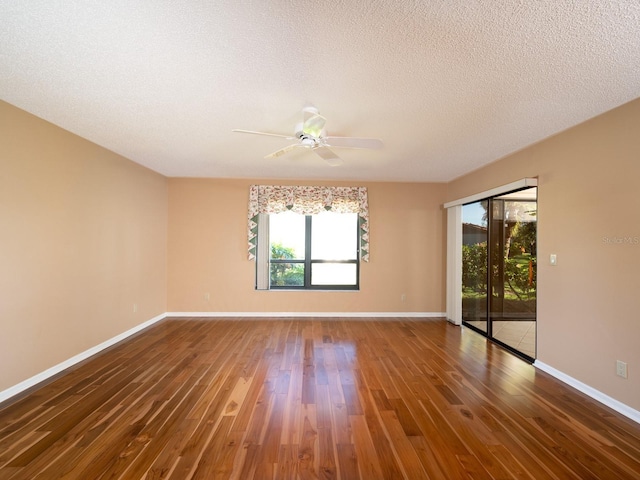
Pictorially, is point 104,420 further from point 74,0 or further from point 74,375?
point 74,0

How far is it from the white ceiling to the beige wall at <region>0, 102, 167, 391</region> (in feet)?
1.12

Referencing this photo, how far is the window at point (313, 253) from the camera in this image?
16.6ft

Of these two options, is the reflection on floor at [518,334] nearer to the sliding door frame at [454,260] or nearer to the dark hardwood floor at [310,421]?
the dark hardwood floor at [310,421]

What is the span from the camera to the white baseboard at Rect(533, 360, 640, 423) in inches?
83.0

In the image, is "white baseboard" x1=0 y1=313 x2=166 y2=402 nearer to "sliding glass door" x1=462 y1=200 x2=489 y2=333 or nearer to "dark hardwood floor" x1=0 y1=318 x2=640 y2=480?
"dark hardwood floor" x1=0 y1=318 x2=640 y2=480

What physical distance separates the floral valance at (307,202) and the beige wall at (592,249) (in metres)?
2.49

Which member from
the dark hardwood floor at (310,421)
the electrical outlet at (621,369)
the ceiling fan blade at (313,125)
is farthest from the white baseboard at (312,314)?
the ceiling fan blade at (313,125)

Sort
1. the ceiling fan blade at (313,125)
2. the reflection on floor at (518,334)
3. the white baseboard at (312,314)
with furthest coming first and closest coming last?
the white baseboard at (312,314) < the reflection on floor at (518,334) < the ceiling fan blade at (313,125)

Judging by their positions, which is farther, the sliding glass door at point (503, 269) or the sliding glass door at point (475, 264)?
the sliding glass door at point (475, 264)

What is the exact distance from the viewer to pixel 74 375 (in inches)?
106

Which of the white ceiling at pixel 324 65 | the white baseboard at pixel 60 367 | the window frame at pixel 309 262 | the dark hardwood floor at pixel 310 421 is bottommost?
the dark hardwood floor at pixel 310 421

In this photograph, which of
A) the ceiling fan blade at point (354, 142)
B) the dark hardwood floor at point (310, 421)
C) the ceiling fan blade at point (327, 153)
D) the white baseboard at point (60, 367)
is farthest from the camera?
the ceiling fan blade at point (327, 153)

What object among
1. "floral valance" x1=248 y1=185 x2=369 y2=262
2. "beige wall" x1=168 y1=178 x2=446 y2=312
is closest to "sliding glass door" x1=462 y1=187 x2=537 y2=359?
"beige wall" x1=168 y1=178 x2=446 y2=312

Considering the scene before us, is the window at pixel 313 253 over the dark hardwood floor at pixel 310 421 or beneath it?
over
